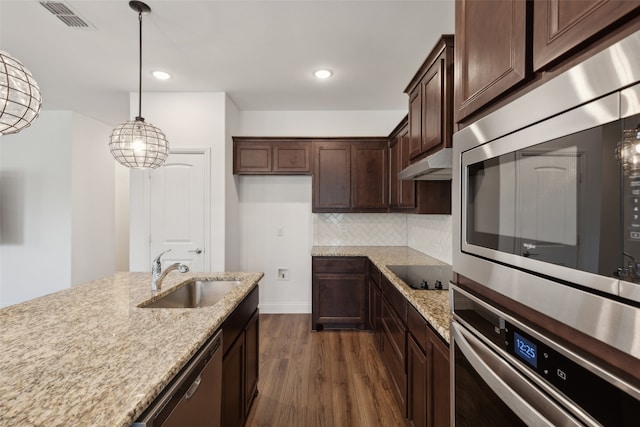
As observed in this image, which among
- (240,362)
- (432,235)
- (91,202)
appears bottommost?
(240,362)

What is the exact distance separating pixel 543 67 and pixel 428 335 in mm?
1226

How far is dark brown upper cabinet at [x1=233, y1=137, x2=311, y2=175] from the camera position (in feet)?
12.4

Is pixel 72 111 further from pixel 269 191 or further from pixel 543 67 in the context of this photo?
pixel 543 67

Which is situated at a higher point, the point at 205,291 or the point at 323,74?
the point at 323,74

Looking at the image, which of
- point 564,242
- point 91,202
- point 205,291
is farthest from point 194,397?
point 91,202

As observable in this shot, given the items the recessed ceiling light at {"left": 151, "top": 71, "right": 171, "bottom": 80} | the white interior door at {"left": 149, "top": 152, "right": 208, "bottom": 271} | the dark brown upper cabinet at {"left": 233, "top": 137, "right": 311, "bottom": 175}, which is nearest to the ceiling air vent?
the recessed ceiling light at {"left": 151, "top": 71, "right": 171, "bottom": 80}

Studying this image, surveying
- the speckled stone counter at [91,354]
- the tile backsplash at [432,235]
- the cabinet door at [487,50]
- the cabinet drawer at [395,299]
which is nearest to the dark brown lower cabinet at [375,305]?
the cabinet drawer at [395,299]

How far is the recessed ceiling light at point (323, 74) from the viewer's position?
293 centimetres

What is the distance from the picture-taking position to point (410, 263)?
279 centimetres

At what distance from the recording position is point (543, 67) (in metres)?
0.64

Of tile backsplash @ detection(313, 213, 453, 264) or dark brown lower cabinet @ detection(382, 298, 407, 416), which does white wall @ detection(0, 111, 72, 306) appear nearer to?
tile backsplash @ detection(313, 213, 453, 264)

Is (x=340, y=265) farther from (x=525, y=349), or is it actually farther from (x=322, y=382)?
(x=525, y=349)

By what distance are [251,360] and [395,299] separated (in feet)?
3.58

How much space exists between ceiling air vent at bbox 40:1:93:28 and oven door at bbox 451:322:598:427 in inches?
119
